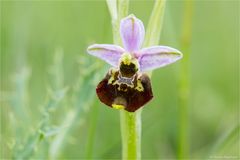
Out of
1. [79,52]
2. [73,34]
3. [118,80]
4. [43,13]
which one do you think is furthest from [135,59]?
[43,13]

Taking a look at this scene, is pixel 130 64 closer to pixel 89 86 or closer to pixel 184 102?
pixel 89 86

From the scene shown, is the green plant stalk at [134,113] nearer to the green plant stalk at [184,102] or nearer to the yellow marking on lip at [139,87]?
the yellow marking on lip at [139,87]

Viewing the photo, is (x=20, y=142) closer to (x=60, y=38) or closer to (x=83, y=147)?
(x=83, y=147)

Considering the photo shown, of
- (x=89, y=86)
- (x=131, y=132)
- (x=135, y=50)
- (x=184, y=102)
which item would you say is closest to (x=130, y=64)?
(x=135, y=50)

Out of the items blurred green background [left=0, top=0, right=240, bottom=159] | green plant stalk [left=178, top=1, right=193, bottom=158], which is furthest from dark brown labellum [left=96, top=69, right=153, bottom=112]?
green plant stalk [left=178, top=1, right=193, bottom=158]

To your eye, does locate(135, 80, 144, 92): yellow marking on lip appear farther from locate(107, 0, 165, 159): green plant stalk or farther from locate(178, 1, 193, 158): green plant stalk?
locate(178, 1, 193, 158): green plant stalk

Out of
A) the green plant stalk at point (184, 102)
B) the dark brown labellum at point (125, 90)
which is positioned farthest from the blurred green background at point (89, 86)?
the dark brown labellum at point (125, 90)
